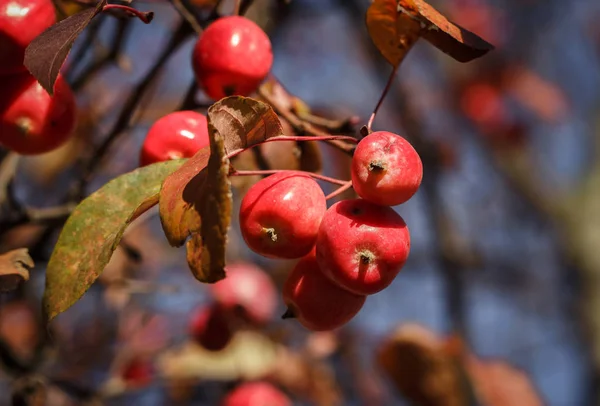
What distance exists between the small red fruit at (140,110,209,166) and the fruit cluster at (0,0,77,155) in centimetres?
14

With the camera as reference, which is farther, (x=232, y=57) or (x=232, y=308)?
(x=232, y=308)

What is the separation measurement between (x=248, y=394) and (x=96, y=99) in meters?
1.23

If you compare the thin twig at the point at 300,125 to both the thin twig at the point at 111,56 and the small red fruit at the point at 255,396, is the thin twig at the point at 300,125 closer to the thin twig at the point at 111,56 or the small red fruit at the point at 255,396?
the thin twig at the point at 111,56

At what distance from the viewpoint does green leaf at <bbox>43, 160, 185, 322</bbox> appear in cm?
75

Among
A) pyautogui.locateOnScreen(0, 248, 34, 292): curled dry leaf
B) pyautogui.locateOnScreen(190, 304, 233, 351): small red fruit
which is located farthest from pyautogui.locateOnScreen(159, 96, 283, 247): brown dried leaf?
pyautogui.locateOnScreen(190, 304, 233, 351): small red fruit

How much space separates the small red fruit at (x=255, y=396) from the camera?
155 cm

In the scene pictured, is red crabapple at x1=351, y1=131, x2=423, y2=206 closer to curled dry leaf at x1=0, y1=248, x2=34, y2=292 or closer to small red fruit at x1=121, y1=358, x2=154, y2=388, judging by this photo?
curled dry leaf at x1=0, y1=248, x2=34, y2=292

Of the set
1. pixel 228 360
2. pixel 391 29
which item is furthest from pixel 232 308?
pixel 391 29

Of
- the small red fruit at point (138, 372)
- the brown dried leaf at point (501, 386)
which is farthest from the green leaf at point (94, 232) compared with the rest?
the brown dried leaf at point (501, 386)

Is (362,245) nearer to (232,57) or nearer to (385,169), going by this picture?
(385,169)

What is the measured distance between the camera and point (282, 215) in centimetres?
76

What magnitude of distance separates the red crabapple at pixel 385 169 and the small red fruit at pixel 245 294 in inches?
37.5

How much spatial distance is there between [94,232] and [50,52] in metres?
0.21

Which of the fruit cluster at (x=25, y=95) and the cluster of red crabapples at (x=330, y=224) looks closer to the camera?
the cluster of red crabapples at (x=330, y=224)
